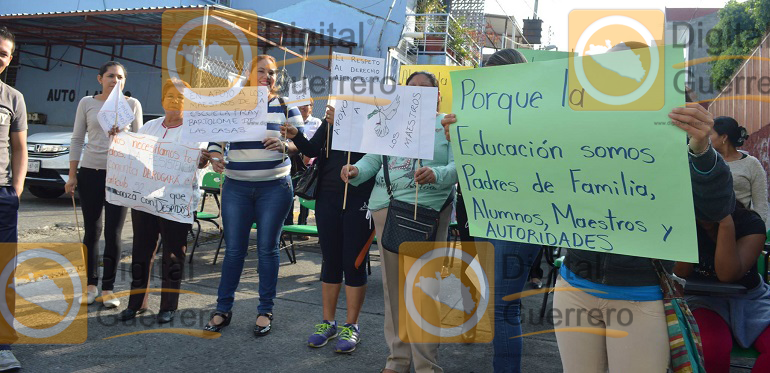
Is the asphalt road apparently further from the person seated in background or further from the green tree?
the green tree

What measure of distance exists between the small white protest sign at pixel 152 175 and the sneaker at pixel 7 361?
1.39 meters

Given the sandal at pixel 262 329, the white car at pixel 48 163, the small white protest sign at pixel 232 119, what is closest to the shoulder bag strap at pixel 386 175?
the small white protest sign at pixel 232 119

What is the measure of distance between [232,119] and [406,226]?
167cm

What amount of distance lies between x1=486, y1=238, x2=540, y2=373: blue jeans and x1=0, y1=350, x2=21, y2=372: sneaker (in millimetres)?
2749

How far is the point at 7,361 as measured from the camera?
3.64m

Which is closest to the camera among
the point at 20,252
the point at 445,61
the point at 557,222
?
the point at 557,222

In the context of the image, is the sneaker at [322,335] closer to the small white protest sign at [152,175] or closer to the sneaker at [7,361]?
the small white protest sign at [152,175]

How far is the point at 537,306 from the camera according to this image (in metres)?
6.12

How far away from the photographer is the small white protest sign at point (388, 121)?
11.9ft

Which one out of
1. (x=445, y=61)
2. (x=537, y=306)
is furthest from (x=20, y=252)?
(x=445, y=61)

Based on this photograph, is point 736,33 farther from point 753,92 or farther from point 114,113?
point 114,113

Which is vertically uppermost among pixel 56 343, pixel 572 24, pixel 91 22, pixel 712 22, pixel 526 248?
pixel 712 22

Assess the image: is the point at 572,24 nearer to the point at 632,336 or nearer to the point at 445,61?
the point at 632,336

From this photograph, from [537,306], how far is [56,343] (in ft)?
13.5
